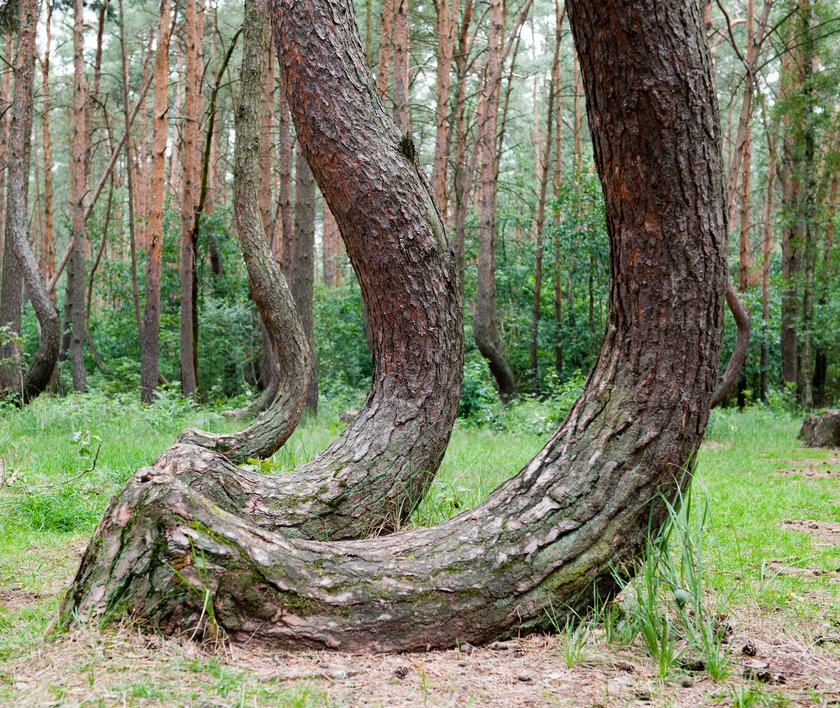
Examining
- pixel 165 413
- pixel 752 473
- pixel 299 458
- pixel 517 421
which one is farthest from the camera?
pixel 517 421

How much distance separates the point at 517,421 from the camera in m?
12.4

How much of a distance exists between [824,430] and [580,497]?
30.3 feet

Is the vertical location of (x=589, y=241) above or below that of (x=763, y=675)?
above

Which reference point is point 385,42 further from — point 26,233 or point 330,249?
point 330,249

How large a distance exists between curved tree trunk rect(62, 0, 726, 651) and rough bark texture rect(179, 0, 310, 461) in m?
3.28

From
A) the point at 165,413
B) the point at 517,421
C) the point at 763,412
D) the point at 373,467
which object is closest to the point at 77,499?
the point at 373,467

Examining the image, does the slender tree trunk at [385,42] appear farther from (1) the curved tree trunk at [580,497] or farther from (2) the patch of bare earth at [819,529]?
(1) the curved tree trunk at [580,497]

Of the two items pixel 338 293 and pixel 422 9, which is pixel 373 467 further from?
pixel 422 9

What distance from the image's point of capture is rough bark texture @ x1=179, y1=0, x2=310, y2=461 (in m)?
6.37

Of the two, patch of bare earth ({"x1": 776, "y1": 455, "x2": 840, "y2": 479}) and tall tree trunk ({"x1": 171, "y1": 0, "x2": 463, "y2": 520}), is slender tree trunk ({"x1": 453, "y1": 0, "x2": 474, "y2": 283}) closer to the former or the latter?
patch of bare earth ({"x1": 776, "y1": 455, "x2": 840, "y2": 479})

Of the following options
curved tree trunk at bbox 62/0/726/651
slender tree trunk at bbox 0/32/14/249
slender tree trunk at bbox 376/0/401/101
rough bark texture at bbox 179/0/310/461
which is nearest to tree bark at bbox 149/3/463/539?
curved tree trunk at bbox 62/0/726/651

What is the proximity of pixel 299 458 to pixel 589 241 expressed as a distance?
40.9ft

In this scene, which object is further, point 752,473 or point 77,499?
point 752,473

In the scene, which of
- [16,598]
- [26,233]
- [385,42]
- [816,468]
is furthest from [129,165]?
[16,598]
